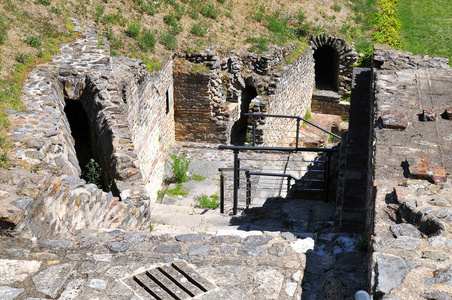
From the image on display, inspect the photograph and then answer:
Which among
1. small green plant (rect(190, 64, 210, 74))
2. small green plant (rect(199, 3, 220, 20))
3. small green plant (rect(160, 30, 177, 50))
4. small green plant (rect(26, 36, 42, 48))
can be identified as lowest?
small green plant (rect(190, 64, 210, 74))

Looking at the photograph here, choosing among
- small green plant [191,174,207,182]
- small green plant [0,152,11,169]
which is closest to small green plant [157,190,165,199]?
small green plant [191,174,207,182]

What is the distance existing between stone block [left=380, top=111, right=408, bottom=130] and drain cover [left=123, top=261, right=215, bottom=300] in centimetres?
307

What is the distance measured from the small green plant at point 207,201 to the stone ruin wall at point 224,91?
3.13 m

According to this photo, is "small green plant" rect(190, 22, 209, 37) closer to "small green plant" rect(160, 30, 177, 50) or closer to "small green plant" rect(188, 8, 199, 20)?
"small green plant" rect(188, 8, 199, 20)

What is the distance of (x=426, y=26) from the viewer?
21.8m

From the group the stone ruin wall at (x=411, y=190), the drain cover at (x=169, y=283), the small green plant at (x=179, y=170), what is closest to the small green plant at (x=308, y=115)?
the small green plant at (x=179, y=170)

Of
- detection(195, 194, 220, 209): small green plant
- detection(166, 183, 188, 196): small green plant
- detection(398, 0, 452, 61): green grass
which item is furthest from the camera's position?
detection(398, 0, 452, 61): green grass

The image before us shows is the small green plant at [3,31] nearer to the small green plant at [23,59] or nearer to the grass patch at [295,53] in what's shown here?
the small green plant at [23,59]

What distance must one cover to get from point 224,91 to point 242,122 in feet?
5.18

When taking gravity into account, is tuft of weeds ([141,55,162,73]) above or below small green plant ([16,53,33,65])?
above

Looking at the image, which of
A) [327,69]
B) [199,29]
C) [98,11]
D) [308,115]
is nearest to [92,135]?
[98,11]

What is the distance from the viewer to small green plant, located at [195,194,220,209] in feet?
36.3

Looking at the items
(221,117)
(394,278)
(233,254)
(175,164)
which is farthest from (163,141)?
(394,278)

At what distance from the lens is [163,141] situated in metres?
13.2
